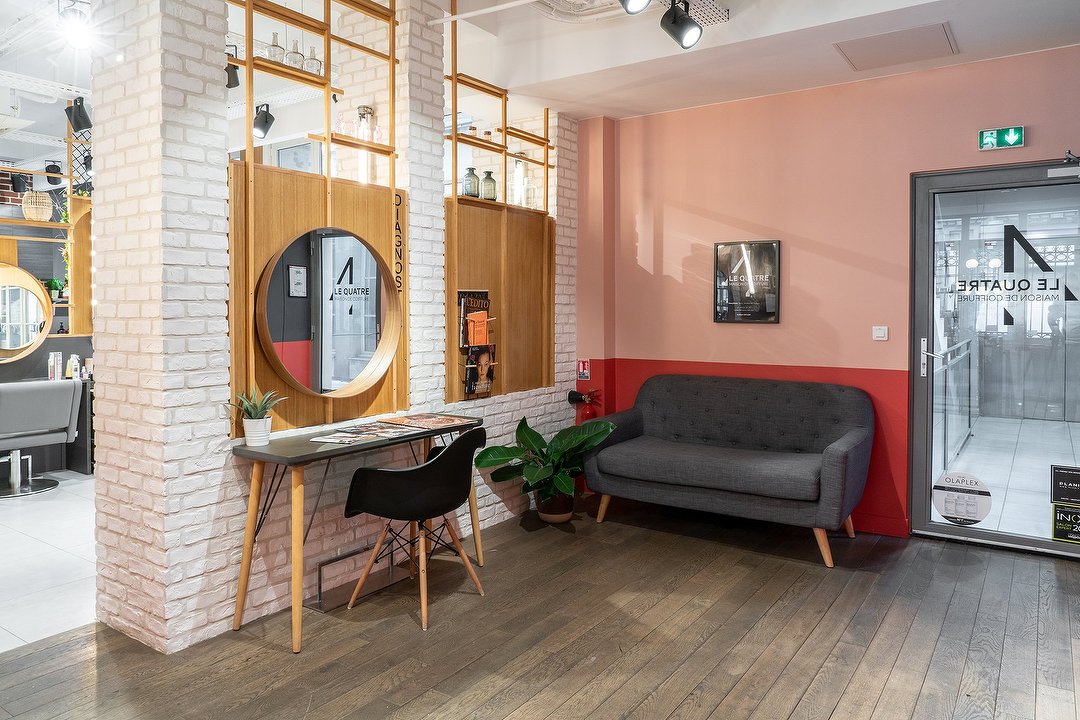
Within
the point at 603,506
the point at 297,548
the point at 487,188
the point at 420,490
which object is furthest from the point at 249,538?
the point at 487,188

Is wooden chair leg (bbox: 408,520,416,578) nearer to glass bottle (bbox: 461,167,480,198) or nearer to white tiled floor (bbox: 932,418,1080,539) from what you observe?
glass bottle (bbox: 461,167,480,198)

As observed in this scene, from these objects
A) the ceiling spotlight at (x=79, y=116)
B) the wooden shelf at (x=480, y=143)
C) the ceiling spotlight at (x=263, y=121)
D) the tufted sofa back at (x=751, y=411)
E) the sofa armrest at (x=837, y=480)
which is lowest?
the sofa armrest at (x=837, y=480)

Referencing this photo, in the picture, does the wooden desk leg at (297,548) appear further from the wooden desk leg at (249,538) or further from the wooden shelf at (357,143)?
the wooden shelf at (357,143)

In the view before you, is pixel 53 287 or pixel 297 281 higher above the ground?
pixel 53 287

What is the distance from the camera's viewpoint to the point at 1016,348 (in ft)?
14.6

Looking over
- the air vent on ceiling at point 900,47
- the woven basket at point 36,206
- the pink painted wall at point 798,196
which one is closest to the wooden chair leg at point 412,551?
the pink painted wall at point 798,196

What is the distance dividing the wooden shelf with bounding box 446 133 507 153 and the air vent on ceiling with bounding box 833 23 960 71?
210cm

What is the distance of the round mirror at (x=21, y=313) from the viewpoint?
695 cm

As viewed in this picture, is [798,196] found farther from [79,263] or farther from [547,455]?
[79,263]

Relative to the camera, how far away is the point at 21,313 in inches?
281

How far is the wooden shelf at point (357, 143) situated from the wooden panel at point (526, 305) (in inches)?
Answer: 46.6

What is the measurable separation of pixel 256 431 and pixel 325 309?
0.82m

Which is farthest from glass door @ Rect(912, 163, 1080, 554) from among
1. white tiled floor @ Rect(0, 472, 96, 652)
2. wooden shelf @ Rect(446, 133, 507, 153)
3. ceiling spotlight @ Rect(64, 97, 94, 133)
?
ceiling spotlight @ Rect(64, 97, 94, 133)

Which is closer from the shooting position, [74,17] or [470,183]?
[74,17]
